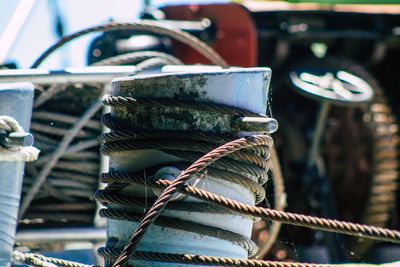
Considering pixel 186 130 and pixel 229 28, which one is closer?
pixel 186 130

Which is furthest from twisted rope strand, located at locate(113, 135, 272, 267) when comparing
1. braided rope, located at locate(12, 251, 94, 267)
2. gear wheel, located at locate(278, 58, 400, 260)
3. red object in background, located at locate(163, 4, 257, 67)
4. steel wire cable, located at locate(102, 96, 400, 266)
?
gear wheel, located at locate(278, 58, 400, 260)

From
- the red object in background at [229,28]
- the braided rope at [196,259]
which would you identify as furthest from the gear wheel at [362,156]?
the braided rope at [196,259]

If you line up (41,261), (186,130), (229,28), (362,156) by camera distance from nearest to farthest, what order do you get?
1. (186,130)
2. (41,261)
3. (229,28)
4. (362,156)

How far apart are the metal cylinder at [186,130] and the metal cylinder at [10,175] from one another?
9.1 inches

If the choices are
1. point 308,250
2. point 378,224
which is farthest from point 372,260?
point 308,250

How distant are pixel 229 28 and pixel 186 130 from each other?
2669 millimetres

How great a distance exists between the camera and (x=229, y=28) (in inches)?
147

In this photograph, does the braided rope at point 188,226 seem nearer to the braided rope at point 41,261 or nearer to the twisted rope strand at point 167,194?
the twisted rope strand at point 167,194

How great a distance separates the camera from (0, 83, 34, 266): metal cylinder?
4.02ft

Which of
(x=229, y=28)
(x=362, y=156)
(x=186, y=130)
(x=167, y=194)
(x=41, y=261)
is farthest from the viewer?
(x=362, y=156)

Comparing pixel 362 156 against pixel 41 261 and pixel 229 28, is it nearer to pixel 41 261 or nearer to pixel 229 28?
pixel 229 28

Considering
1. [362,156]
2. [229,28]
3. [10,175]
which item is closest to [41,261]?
[10,175]

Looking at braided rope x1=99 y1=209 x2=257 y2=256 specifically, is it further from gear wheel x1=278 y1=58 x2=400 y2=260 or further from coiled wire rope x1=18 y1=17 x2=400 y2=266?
gear wheel x1=278 y1=58 x2=400 y2=260

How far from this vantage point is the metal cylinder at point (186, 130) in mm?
1128
